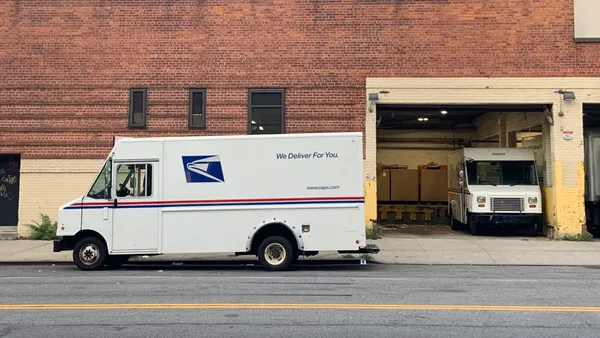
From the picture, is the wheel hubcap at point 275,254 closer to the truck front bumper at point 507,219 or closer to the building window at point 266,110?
the building window at point 266,110

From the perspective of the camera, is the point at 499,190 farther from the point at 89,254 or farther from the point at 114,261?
the point at 89,254

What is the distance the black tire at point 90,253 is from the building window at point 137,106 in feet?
20.1

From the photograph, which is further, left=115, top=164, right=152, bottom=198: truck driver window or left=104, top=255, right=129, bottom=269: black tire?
left=104, top=255, right=129, bottom=269: black tire

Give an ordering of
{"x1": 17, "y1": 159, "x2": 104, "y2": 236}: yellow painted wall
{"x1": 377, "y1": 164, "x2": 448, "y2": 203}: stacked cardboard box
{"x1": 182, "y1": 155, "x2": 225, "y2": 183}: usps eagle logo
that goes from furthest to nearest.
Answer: {"x1": 377, "y1": 164, "x2": 448, "y2": 203}: stacked cardboard box → {"x1": 17, "y1": 159, "x2": 104, "y2": 236}: yellow painted wall → {"x1": 182, "y1": 155, "x2": 225, "y2": 183}: usps eagle logo

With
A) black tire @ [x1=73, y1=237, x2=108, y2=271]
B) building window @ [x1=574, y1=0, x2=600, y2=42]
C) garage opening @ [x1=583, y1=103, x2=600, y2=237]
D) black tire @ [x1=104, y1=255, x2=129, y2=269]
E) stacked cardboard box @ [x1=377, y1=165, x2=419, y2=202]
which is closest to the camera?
black tire @ [x1=73, y1=237, x2=108, y2=271]

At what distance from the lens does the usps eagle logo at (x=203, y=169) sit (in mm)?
10031

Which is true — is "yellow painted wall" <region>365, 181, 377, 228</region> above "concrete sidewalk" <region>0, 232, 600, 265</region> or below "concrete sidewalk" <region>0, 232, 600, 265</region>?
above

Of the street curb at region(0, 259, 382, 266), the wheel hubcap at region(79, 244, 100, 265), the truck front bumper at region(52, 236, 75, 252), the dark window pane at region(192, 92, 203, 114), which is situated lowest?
the street curb at region(0, 259, 382, 266)

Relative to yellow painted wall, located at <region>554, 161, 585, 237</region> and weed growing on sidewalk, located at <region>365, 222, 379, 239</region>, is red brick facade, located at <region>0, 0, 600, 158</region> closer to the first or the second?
weed growing on sidewalk, located at <region>365, 222, 379, 239</region>

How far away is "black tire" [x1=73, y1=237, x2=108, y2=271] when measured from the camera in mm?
10133

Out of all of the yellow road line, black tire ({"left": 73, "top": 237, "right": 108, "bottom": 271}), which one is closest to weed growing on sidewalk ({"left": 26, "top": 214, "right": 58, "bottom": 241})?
black tire ({"left": 73, "top": 237, "right": 108, "bottom": 271})

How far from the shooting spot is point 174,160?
1013 centimetres

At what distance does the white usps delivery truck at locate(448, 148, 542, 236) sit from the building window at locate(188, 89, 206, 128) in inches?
360

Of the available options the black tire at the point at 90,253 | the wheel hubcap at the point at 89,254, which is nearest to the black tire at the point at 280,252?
the black tire at the point at 90,253
